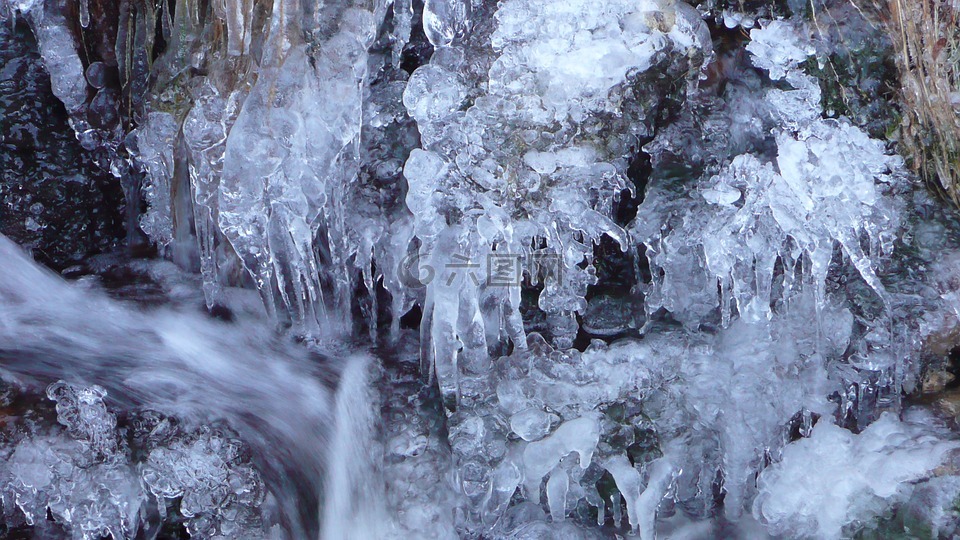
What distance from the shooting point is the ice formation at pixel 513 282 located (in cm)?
256

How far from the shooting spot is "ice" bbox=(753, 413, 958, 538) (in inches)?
96.8

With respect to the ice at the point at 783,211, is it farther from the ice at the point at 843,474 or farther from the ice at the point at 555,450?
the ice at the point at 555,450

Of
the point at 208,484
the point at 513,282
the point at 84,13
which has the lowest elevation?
the point at 208,484

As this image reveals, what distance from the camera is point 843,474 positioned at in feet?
8.30

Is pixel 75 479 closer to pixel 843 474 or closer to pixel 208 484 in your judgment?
pixel 208 484

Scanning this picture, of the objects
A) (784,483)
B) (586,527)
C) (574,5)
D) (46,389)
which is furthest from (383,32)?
(784,483)

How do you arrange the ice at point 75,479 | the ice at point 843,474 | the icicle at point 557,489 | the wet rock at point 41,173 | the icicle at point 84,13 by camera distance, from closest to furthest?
the ice at point 75,479 < the ice at point 843,474 < the icicle at point 557,489 < the icicle at point 84,13 < the wet rock at point 41,173

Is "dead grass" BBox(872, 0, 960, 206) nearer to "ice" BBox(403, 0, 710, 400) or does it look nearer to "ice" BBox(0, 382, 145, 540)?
"ice" BBox(403, 0, 710, 400)

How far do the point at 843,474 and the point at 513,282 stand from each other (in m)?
1.12

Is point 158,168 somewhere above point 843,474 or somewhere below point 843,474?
above

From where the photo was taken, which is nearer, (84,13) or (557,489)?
(557,489)

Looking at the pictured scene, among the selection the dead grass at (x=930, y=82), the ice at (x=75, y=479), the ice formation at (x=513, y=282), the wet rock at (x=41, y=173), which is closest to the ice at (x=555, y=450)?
the ice formation at (x=513, y=282)

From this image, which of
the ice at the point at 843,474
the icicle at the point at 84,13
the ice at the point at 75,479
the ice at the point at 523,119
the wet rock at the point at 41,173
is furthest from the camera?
the wet rock at the point at 41,173

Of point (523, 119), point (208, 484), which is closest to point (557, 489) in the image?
point (208, 484)
